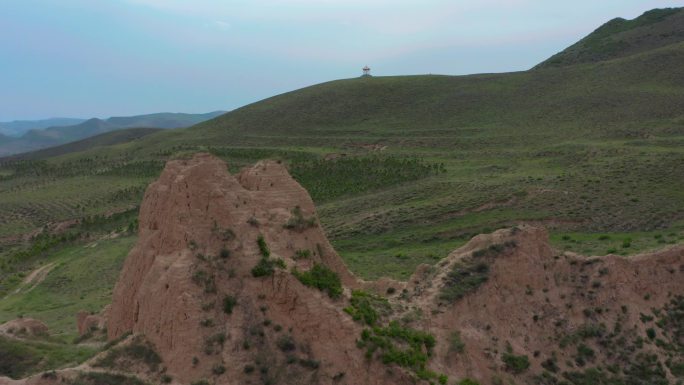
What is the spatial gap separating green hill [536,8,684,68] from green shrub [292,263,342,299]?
4377 inches

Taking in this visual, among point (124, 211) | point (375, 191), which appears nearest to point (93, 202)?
point (124, 211)

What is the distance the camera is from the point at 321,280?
14.3 metres

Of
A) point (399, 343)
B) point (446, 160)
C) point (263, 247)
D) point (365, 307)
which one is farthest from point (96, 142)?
point (399, 343)

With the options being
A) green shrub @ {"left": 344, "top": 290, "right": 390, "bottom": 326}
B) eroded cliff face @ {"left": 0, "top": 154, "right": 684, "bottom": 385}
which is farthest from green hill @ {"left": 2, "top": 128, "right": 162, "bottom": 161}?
green shrub @ {"left": 344, "top": 290, "right": 390, "bottom": 326}

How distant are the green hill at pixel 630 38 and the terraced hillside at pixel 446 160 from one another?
226 centimetres

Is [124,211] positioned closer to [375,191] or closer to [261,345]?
[375,191]

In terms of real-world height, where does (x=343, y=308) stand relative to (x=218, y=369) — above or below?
above

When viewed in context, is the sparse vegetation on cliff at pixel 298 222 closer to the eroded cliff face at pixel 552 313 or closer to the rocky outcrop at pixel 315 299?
the rocky outcrop at pixel 315 299

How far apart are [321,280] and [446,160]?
52.6 metres

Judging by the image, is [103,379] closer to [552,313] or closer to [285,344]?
[285,344]

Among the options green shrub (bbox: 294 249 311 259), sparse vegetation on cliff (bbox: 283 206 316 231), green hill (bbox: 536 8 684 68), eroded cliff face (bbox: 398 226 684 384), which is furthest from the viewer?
green hill (bbox: 536 8 684 68)

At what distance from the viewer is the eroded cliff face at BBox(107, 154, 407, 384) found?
12.9 metres

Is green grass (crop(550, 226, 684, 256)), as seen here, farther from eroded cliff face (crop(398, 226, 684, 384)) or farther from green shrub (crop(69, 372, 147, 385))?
green shrub (crop(69, 372, 147, 385))

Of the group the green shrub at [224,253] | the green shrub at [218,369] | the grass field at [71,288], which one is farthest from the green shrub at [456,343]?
the grass field at [71,288]
